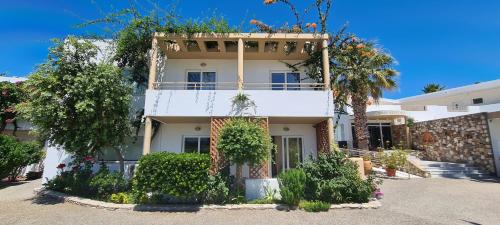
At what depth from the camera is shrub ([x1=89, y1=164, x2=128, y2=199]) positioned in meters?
11.3

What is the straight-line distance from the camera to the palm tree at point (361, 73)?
17578 millimetres

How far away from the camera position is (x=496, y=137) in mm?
16703

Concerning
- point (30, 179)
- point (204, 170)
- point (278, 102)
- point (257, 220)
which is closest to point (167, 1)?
point (278, 102)

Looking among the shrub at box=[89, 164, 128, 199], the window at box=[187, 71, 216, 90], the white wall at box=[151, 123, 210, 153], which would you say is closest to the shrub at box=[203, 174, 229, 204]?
the shrub at box=[89, 164, 128, 199]

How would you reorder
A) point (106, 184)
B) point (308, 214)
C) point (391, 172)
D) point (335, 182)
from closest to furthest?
point (308, 214) < point (335, 182) < point (106, 184) < point (391, 172)

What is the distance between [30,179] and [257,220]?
1790 cm

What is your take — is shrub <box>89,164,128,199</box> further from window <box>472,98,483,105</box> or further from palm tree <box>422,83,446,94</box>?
palm tree <box>422,83,446,94</box>

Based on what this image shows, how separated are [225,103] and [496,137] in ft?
55.4

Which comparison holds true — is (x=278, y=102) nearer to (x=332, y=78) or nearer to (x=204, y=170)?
(x=204, y=170)

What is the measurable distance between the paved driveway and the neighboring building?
6.62 meters

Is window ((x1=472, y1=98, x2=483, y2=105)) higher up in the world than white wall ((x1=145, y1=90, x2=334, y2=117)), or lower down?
higher up

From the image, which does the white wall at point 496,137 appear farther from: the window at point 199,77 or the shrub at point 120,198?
the shrub at point 120,198

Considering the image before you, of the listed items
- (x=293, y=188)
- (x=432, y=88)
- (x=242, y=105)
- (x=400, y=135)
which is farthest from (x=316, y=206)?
(x=432, y=88)

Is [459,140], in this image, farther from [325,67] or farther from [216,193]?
[216,193]
